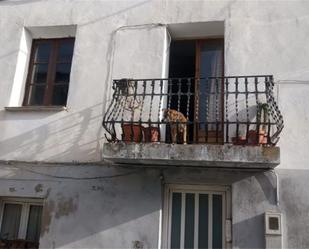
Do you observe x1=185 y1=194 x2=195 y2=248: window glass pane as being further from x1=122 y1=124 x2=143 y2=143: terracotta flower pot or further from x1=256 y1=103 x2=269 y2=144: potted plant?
x1=256 y1=103 x2=269 y2=144: potted plant

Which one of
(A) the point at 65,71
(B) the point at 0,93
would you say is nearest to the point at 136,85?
(A) the point at 65,71

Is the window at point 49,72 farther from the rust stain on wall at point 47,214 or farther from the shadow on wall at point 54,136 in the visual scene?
the rust stain on wall at point 47,214

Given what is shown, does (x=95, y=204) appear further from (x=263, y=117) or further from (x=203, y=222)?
(x=263, y=117)

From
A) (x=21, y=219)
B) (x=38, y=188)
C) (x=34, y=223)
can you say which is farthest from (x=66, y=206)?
(x=21, y=219)

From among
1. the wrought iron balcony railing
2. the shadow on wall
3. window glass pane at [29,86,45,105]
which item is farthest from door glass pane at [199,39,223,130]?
window glass pane at [29,86,45,105]

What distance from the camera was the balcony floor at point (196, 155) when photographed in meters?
5.60

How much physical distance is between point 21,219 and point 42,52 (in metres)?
3.25

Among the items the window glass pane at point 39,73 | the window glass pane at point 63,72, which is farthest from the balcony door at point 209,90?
the window glass pane at point 39,73

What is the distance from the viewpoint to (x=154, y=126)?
652cm

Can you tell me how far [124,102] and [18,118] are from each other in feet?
6.80

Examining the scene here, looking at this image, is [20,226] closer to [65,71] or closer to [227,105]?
[65,71]

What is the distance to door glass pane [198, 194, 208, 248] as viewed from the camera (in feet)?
20.5

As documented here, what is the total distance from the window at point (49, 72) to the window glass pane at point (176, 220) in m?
2.73

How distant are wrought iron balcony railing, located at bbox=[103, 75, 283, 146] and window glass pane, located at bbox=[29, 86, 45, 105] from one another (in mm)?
1573
